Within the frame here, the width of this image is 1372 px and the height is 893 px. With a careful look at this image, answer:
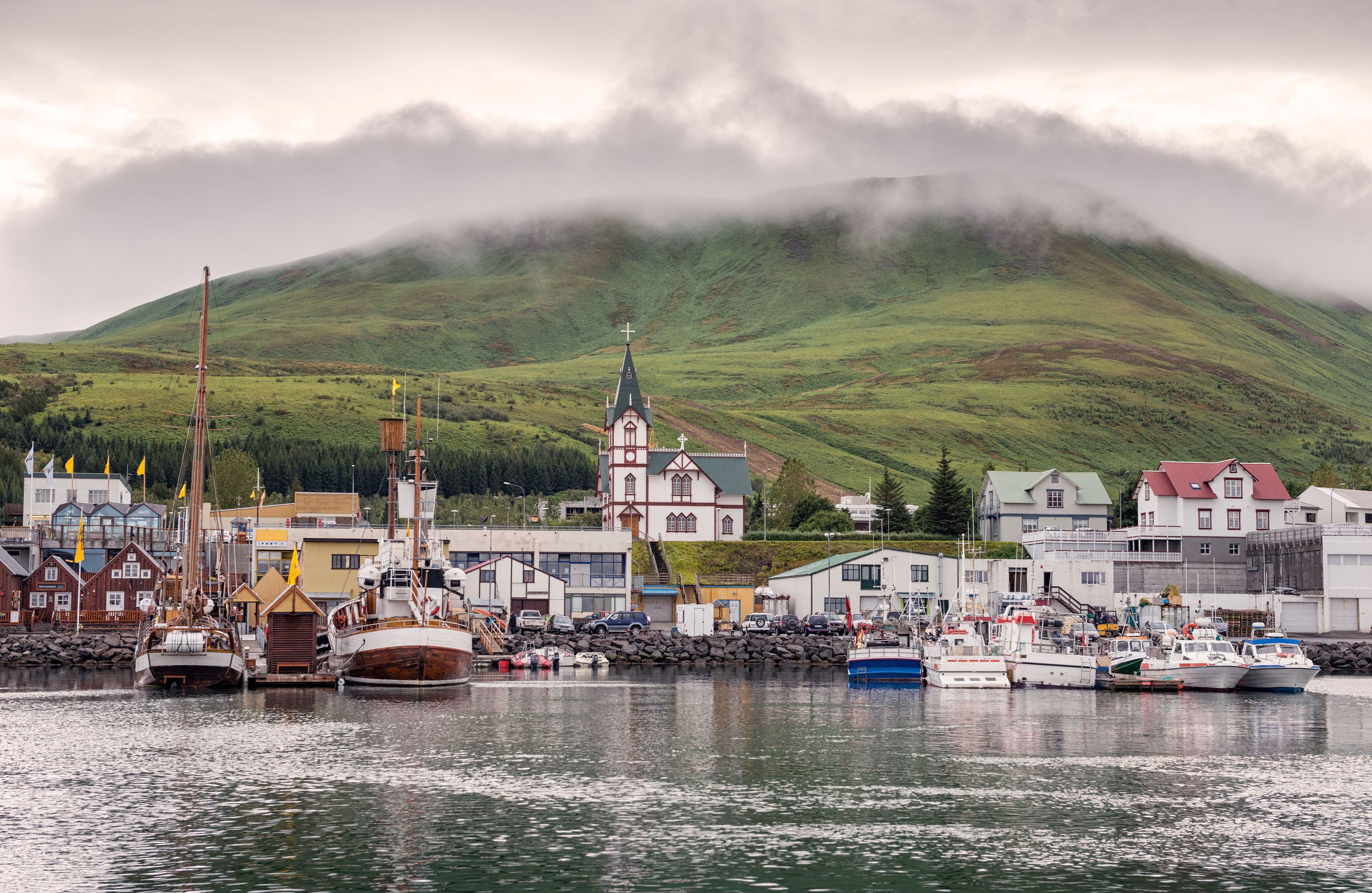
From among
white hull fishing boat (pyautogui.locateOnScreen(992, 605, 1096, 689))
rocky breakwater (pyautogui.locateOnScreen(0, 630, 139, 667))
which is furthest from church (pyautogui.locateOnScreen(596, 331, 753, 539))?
rocky breakwater (pyautogui.locateOnScreen(0, 630, 139, 667))

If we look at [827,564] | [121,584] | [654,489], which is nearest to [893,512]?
[654,489]

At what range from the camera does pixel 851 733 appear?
184 ft

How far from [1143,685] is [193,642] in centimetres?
5035

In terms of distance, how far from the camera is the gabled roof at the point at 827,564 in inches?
4486

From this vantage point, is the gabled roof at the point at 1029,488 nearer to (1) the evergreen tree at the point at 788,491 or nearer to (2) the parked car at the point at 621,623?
(1) the evergreen tree at the point at 788,491

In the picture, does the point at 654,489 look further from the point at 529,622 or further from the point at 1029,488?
the point at 1029,488

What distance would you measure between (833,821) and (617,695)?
3478 centimetres

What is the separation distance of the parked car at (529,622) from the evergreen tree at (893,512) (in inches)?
1675

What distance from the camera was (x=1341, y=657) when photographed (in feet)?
313

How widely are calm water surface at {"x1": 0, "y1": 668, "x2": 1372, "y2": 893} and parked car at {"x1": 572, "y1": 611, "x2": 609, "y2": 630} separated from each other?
117ft

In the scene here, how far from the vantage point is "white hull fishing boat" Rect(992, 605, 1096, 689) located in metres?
80.5

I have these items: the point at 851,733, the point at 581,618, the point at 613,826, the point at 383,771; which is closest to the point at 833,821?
the point at 613,826

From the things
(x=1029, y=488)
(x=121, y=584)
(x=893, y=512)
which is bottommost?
(x=121, y=584)

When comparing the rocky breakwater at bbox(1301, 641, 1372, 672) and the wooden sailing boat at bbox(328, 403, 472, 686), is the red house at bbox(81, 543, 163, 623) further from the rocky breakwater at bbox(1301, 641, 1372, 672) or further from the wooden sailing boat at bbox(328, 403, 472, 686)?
the rocky breakwater at bbox(1301, 641, 1372, 672)
